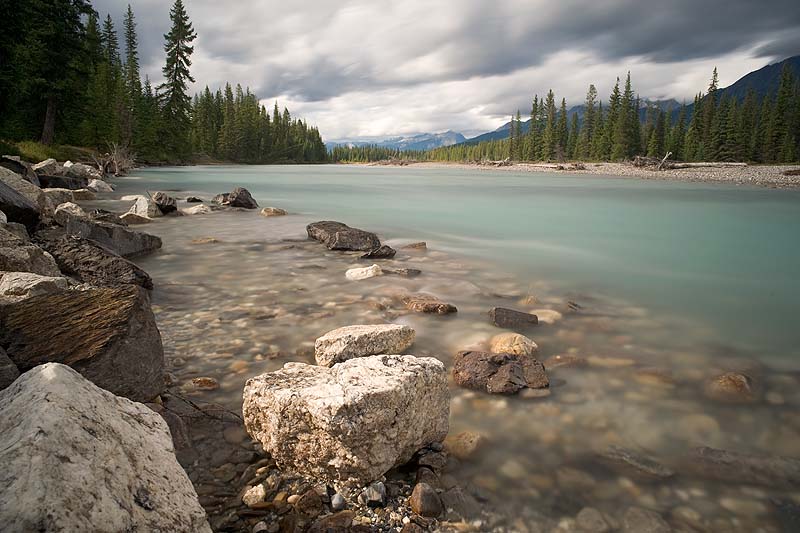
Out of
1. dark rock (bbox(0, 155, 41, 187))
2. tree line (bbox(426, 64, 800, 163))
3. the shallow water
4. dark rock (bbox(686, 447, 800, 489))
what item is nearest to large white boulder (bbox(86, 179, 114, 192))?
dark rock (bbox(0, 155, 41, 187))

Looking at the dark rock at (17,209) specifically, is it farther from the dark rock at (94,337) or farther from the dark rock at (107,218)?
the dark rock at (94,337)

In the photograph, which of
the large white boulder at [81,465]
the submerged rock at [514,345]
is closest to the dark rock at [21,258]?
the large white boulder at [81,465]

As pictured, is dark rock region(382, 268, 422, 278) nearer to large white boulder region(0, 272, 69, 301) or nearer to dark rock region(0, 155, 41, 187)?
large white boulder region(0, 272, 69, 301)

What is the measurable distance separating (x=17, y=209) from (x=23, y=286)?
5633 millimetres

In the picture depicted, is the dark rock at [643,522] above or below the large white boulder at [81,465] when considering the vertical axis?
below

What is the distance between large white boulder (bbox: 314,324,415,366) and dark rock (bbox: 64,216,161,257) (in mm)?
6332

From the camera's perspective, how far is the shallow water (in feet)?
10.0

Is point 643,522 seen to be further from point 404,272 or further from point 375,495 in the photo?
point 404,272

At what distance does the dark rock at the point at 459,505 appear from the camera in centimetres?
267

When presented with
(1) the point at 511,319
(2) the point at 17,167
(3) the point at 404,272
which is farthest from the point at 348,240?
(2) the point at 17,167

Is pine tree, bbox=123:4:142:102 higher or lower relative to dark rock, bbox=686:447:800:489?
higher

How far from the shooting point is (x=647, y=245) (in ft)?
44.1

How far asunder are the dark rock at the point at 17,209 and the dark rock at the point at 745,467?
34.3 ft

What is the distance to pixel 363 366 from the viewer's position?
3131 millimetres
